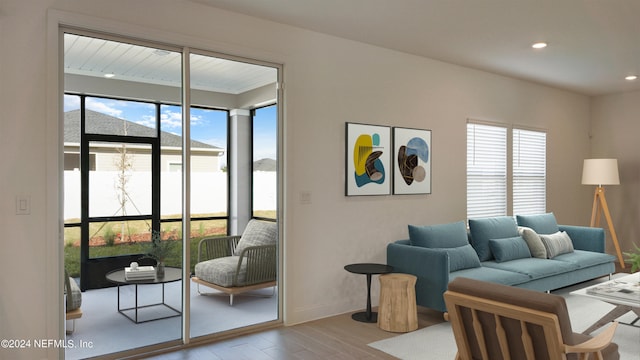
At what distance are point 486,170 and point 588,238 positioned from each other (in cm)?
155

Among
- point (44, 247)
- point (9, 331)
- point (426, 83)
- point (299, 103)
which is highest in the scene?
Result: point (426, 83)

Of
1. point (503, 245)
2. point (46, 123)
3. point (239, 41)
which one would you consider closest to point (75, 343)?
point (46, 123)

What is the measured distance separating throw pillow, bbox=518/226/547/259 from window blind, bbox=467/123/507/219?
2.25ft

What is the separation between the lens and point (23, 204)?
10.5 feet

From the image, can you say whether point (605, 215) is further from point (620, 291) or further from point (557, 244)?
point (620, 291)

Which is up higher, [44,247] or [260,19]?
[260,19]

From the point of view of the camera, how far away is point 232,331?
4145 millimetres

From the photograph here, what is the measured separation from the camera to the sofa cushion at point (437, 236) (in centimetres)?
484

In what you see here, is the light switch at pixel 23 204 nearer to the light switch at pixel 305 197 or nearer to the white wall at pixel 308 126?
the white wall at pixel 308 126

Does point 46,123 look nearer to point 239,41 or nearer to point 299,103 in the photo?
point 239,41

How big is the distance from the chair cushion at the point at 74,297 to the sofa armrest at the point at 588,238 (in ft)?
19.2

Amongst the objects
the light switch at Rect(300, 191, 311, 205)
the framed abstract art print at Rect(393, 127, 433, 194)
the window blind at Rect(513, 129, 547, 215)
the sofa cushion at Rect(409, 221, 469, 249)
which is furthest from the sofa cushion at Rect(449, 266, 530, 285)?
the window blind at Rect(513, 129, 547, 215)

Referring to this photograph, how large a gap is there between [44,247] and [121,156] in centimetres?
81

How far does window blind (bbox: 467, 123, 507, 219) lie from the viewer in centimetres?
619
